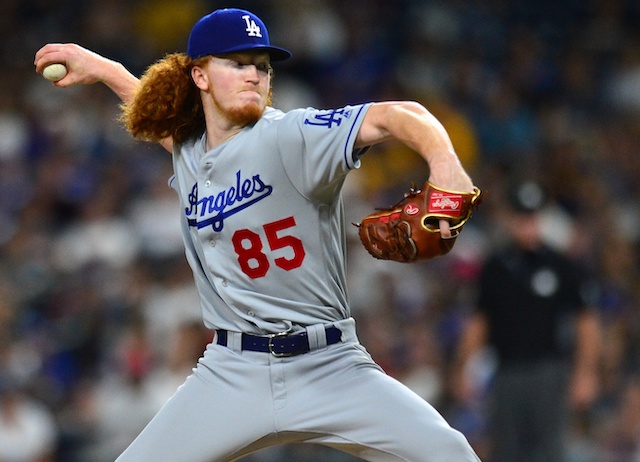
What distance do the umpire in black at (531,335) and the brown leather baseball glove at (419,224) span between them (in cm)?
323

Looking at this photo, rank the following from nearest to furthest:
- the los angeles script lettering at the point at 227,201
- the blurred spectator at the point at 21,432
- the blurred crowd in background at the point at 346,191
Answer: the los angeles script lettering at the point at 227,201 < the blurred spectator at the point at 21,432 < the blurred crowd in background at the point at 346,191

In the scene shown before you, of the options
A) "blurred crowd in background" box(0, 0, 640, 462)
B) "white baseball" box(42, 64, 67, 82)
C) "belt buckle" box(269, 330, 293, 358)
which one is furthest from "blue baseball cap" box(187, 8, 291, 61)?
"blurred crowd in background" box(0, 0, 640, 462)

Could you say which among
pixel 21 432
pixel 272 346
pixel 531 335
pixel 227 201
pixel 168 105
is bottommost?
pixel 21 432

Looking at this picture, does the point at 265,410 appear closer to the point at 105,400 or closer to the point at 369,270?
the point at 105,400

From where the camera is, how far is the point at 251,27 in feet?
11.1

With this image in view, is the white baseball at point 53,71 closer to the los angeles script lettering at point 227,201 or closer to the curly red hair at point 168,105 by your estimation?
the curly red hair at point 168,105

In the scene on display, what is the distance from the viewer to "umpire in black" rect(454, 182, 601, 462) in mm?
6129

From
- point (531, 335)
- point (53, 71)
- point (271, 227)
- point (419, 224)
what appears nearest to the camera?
point (419, 224)

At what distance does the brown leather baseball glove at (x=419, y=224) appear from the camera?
2822 mm

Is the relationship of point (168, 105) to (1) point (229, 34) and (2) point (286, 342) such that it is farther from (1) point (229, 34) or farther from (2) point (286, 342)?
(2) point (286, 342)

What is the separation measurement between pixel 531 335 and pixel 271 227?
3228 mm

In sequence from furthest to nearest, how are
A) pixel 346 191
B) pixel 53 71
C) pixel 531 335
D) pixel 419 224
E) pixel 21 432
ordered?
1. pixel 346 191
2. pixel 21 432
3. pixel 531 335
4. pixel 53 71
5. pixel 419 224

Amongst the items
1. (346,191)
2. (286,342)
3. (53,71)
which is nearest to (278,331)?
(286,342)

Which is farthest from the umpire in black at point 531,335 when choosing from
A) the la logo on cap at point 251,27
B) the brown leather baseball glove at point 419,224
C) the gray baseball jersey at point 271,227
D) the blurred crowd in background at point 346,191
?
the brown leather baseball glove at point 419,224
